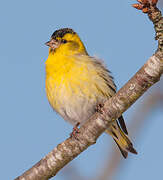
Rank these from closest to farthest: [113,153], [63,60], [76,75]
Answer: [113,153] → [76,75] → [63,60]

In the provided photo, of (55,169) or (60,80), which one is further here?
(60,80)

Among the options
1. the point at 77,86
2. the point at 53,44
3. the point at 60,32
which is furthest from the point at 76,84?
the point at 60,32

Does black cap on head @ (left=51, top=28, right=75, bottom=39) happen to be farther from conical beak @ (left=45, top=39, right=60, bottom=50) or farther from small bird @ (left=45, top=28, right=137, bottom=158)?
small bird @ (left=45, top=28, right=137, bottom=158)

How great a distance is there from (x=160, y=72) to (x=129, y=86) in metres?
0.39

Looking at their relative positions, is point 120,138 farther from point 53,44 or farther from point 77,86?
point 53,44

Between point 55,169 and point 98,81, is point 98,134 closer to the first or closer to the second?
point 55,169

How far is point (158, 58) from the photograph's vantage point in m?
3.32

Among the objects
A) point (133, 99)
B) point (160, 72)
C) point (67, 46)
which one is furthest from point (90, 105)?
point (160, 72)

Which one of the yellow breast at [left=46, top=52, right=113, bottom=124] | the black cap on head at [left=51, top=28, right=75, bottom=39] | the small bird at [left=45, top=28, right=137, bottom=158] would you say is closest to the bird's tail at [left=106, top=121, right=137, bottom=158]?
the small bird at [left=45, top=28, right=137, bottom=158]

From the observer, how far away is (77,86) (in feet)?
17.0

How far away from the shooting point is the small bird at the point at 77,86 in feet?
17.1

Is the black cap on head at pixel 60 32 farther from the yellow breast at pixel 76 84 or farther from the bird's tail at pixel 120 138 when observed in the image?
the bird's tail at pixel 120 138

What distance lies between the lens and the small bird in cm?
522

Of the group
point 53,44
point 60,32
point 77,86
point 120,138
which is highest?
point 60,32
